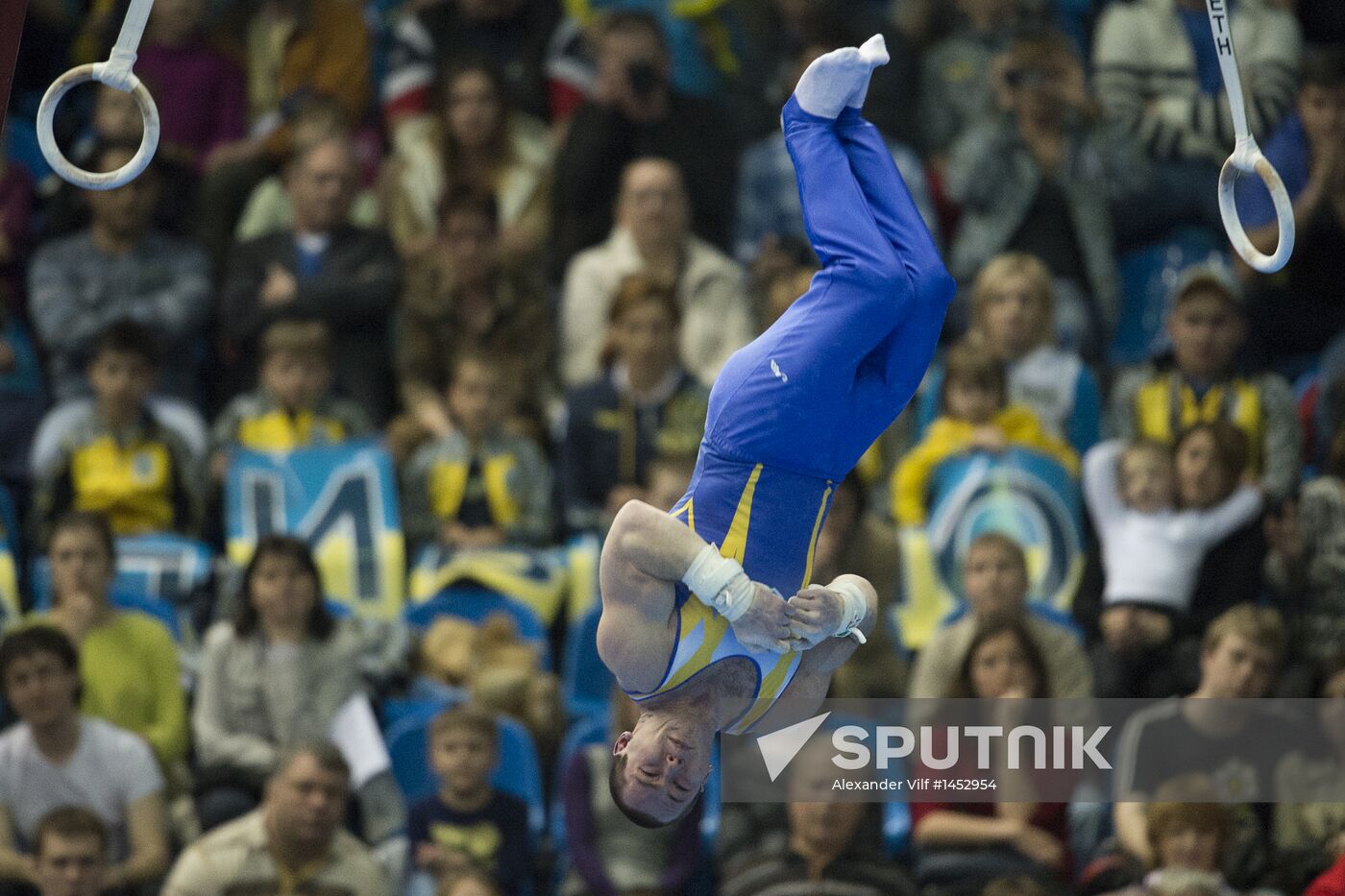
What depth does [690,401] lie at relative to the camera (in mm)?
8422

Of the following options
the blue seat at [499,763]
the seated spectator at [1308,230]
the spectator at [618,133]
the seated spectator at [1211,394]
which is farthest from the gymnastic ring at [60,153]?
the seated spectator at [1308,230]

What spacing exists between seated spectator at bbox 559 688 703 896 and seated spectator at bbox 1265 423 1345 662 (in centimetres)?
238

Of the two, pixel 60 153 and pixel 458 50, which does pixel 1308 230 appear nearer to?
pixel 458 50

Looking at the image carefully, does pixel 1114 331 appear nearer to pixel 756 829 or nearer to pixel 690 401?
pixel 690 401

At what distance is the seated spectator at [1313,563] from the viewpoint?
26.0 feet

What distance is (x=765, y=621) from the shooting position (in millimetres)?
5367

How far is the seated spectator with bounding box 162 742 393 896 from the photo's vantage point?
288 inches

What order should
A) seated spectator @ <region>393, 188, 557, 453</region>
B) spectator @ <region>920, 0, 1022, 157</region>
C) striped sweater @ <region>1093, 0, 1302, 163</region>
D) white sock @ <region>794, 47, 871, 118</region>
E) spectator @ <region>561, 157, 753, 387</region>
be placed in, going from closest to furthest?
white sock @ <region>794, 47, 871, 118</region>
spectator @ <region>561, 157, 753, 387</region>
seated spectator @ <region>393, 188, 557, 453</region>
striped sweater @ <region>1093, 0, 1302, 163</region>
spectator @ <region>920, 0, 1022, 157</region>

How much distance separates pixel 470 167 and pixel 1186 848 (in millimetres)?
4184

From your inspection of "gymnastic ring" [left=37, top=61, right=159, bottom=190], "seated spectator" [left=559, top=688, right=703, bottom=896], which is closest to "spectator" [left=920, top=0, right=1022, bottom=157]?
"seated spectator" [left=559, top=688, right=703, bottom=896]

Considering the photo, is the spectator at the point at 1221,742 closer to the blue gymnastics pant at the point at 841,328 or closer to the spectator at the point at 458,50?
the blue gymnastics pant at the point at 841,328

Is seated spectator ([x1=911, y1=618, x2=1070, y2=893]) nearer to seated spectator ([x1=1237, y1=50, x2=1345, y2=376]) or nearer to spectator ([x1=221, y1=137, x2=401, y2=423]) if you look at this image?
seated spectator ([x1=1237, y1=50, x2=1345, y2=376])

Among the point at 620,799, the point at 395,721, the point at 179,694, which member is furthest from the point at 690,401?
the point at 620,799

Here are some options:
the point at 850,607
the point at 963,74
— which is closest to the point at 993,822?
the point at 850,607
